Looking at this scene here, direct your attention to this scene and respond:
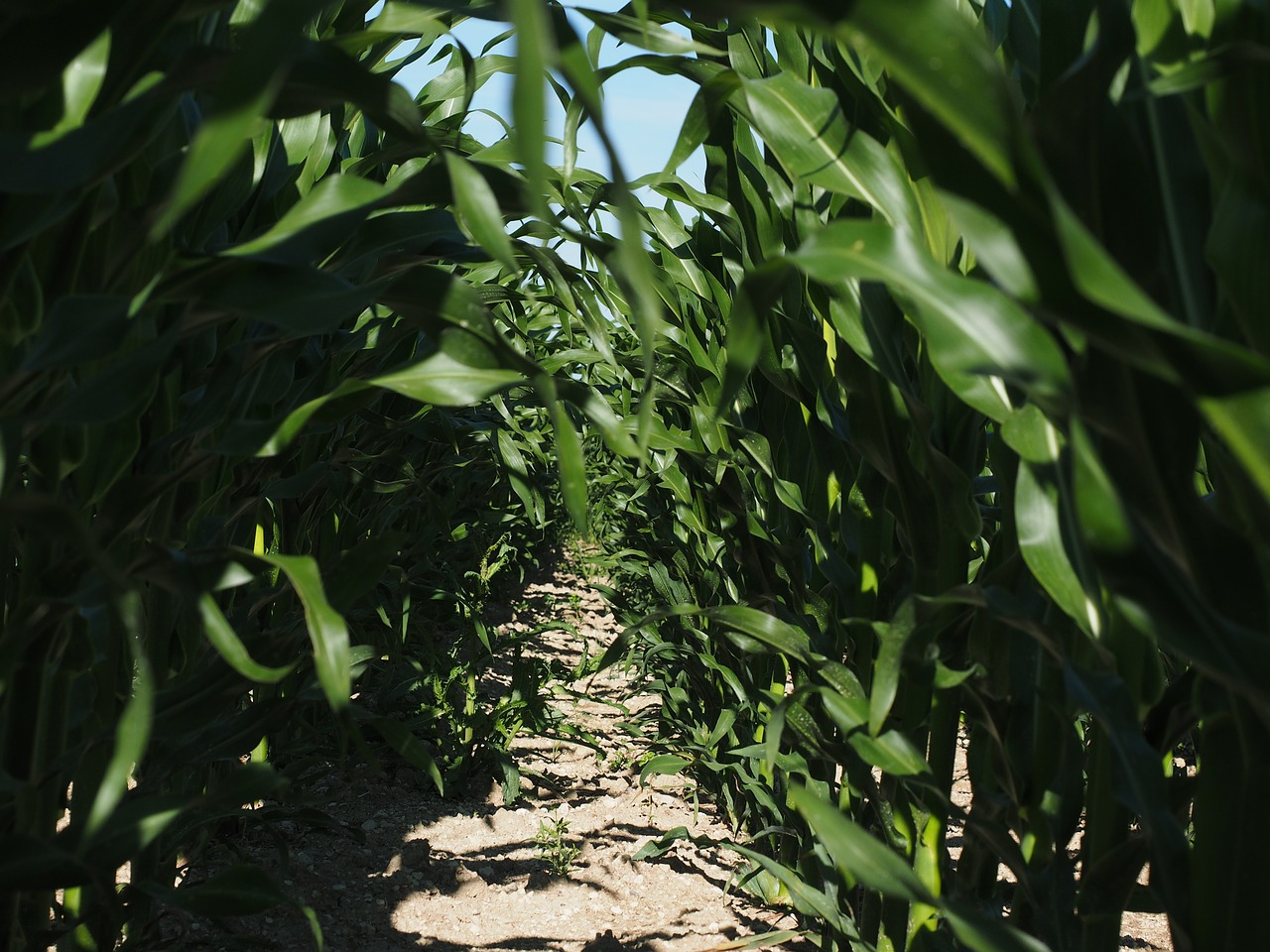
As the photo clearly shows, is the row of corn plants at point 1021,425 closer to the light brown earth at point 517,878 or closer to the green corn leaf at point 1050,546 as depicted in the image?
the green corn leaf at point 1050,546

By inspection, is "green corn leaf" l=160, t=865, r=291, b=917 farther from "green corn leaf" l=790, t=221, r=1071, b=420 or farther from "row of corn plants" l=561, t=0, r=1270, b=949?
"green corn leaf" l=790, t=221, r=1071, b=420

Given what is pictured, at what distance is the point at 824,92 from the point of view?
776 mm

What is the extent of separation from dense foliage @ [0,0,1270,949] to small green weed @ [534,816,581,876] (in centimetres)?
92

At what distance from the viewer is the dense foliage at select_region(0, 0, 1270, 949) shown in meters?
0.42

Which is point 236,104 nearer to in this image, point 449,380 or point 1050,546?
point 449,380

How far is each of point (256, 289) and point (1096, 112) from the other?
493 millimetres

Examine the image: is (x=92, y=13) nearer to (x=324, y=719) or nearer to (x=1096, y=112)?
(x=1096, y=112)

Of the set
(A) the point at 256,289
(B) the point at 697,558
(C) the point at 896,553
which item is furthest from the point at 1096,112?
(B) the point at 697,558

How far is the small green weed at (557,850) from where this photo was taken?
209cm

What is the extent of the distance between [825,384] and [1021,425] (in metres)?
0.40

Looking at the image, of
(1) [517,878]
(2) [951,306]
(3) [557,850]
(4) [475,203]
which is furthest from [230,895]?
(3) [557,850]

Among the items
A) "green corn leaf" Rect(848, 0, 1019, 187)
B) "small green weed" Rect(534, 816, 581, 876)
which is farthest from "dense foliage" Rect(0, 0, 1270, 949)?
"small green weed" Rect(534, 816, 581, 876)

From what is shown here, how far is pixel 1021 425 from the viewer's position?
0.68 m

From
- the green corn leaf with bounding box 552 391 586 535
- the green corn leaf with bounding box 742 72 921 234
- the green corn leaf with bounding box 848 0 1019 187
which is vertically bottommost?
the green corn leaf with bounding box 552 391 586 535
